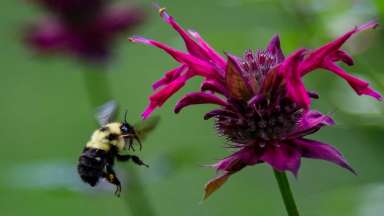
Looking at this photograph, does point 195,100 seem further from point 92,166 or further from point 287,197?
point 92,166

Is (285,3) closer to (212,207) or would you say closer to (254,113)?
(254,113)

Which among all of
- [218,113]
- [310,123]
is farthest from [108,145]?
[310,123]

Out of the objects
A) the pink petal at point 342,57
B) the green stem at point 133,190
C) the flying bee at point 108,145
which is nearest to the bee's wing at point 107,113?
the flying bee at point 108,145

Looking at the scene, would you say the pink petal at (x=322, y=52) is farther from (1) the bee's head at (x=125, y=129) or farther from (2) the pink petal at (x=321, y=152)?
(1) the bee's head at (x=125, y=129)

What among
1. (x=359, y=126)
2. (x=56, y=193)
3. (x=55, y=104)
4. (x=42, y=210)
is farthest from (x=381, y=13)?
(x=55, y=104)

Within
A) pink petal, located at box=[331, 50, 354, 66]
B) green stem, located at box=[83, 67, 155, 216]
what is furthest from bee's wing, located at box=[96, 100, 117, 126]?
green stem, located at box=[83, 67, 155, 216]

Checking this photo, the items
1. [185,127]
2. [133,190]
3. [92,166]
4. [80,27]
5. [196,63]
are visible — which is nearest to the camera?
[196,63]
